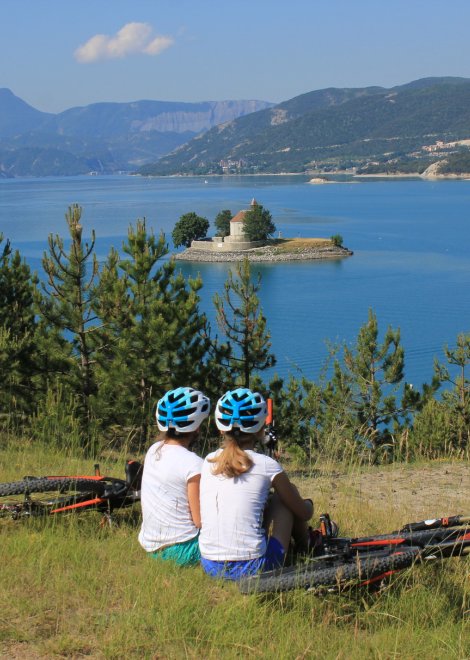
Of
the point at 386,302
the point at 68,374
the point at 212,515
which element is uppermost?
the point at 212,515

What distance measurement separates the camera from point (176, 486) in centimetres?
354

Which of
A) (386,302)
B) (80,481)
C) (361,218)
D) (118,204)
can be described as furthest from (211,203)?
(80,481)

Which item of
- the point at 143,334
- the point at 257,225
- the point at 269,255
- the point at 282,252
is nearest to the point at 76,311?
the point at 143,334

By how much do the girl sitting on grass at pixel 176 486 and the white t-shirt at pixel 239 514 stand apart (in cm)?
22

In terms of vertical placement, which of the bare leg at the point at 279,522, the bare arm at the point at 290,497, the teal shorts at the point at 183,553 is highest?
the bare arm at the point at 290,497

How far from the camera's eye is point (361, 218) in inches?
4013

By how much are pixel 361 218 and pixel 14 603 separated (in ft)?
333

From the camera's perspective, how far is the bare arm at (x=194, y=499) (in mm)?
3475

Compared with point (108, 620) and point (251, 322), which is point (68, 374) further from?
point (108, 620)

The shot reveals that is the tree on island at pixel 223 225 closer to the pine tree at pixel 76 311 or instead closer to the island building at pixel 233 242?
the island building at pixel 233 242

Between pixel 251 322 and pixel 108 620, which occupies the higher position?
pixel 108 620

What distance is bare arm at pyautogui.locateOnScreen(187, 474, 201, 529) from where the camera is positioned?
3.47 m

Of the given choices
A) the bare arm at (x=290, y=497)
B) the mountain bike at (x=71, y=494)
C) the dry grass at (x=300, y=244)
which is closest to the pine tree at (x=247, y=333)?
the mountain bike at (x=71, y=494)

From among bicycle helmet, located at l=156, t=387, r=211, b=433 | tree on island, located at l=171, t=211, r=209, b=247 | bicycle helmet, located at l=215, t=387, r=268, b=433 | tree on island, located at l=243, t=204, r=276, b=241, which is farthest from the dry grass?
bicycle helmet, located at l=215, t=387, r=268, b=433
